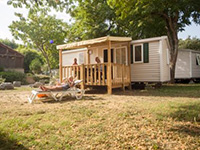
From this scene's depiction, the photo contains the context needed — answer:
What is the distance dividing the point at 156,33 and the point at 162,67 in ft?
22.5

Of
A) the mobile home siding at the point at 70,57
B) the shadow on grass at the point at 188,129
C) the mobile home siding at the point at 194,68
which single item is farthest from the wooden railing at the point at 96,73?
the mobile home siding at the point at 194,68

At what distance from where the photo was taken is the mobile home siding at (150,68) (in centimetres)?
1042

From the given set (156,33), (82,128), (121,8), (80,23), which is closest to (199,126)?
(82,128)

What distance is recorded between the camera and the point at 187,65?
16.1m

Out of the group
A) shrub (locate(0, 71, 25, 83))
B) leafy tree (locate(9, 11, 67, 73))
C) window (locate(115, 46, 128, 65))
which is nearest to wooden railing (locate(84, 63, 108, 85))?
window (locate(115, 46, 128, 65))

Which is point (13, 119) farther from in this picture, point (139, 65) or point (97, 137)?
point (139, 65)

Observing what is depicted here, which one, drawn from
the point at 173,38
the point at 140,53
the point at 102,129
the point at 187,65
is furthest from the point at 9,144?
the point at 187,65

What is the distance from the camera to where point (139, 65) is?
11000 mm

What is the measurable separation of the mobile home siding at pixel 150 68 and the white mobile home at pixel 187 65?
712 cm

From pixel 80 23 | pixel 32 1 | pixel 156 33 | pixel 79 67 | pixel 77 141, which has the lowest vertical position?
pixel 77 141

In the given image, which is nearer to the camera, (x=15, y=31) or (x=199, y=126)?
(x=199, y=126)

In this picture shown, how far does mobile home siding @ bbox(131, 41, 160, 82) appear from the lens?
34.2 ft

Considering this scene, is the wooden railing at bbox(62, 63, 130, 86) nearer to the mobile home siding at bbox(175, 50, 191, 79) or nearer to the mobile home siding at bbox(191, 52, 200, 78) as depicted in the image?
the mobile home siding at bbox(175, 50, 191, 79)

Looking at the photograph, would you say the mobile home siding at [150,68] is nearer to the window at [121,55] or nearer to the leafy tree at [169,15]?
the window at [121,55]
